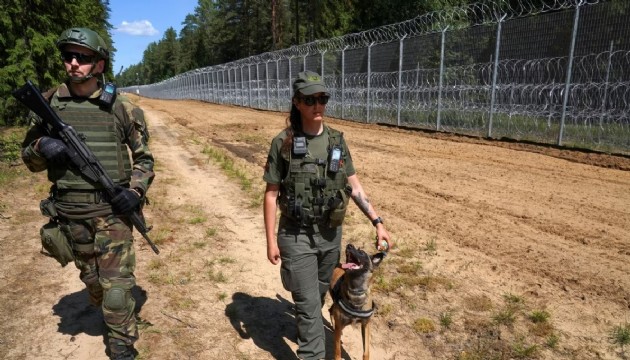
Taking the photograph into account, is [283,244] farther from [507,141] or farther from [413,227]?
[507,141]

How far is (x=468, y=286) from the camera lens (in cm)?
377

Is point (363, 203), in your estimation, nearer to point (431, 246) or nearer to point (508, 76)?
point (431, 246)

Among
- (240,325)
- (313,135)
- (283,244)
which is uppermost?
(313,135)

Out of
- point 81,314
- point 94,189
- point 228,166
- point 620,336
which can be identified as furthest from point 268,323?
point 228,166

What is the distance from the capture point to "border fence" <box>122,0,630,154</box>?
9031 mm

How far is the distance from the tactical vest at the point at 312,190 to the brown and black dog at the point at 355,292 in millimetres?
267

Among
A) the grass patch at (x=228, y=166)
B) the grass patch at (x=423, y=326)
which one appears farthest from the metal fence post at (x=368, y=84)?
the grass patch at (x=423, y=326)

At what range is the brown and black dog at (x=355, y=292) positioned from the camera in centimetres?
248

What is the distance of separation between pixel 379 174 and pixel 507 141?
4917mm

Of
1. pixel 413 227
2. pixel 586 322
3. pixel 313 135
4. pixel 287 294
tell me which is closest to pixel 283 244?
pixel 313 135

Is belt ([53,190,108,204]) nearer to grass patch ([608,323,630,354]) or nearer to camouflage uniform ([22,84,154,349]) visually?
camouflage uniform ([22,84,154,349])

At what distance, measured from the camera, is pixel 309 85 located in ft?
7.92

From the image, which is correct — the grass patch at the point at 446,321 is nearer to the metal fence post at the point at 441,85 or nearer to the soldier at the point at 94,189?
the soldier at the point at 94,189

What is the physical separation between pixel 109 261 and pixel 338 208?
4.75ft
